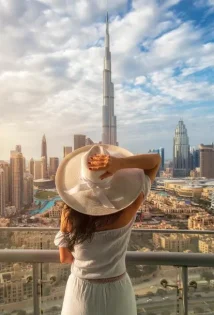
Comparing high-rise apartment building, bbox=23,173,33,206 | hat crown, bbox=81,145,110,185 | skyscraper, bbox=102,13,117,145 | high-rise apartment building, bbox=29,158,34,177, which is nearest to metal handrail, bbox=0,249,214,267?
hat crown, bbox=81,145,110,185

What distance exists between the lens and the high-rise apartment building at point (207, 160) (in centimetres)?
606

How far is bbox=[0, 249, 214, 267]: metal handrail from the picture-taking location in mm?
1252

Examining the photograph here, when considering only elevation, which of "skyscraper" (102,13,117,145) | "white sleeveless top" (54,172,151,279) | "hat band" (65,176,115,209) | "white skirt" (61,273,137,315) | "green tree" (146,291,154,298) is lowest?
"green tree" (146,291,154,298)

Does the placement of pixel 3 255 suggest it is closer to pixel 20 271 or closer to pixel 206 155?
pixel 20 271

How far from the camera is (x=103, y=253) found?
3.09 feet

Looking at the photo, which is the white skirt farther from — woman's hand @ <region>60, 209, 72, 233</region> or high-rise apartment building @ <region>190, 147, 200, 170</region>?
high-rise apartment building @ <region>190, 147, 200, 170</region>

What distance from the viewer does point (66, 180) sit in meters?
0.99

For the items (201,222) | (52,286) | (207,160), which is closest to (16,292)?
(52,286)

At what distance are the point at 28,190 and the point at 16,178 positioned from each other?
0.28m

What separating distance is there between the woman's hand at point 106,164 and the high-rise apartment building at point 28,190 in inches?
134

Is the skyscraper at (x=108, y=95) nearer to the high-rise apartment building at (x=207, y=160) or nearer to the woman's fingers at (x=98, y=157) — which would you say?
the high-rise apartment building at (x=207, y=160)

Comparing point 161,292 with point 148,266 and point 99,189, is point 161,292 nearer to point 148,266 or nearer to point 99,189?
point 148,266

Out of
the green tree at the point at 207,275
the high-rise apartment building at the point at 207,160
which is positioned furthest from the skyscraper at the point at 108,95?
the green tree at the point at 207,275

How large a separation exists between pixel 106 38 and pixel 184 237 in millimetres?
15598
